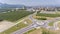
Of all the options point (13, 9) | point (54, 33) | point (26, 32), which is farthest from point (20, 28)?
point (13, 9)

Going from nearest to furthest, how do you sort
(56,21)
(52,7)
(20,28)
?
(20,28), (56,21), (52,7)

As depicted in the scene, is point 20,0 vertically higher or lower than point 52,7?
higher

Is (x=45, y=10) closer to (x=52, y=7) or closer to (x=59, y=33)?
(x=52, y=7)

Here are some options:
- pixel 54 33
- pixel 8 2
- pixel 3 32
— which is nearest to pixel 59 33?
pixel 54 33

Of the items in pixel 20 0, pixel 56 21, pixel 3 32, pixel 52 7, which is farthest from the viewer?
pixel 52 7

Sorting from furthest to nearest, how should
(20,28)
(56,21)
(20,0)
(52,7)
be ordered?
(52,7), (20,0), (56,21), (20,28)

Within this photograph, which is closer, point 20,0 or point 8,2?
point 8,2

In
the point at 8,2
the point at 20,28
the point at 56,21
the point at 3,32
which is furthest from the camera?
the point at 8,2

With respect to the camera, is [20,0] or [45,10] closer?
[20,0]

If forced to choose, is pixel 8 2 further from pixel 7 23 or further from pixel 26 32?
pixel 26 32
